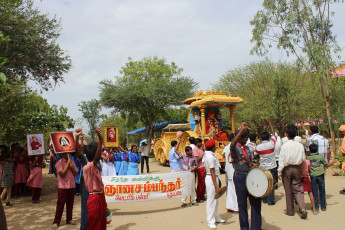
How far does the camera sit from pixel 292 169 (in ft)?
20.3

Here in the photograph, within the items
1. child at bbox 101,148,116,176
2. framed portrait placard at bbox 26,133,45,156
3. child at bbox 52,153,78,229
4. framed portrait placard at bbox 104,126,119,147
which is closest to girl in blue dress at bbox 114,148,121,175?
child at bbox 101,148,116,176

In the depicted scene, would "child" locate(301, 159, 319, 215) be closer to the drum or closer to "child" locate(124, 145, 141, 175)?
the drum

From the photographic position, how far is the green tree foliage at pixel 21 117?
9.26 m

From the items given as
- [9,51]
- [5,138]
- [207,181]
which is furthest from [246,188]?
[5,138]

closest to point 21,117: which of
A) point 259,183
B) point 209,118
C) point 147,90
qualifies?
point 209,118

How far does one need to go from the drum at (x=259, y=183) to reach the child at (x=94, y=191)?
2.37m

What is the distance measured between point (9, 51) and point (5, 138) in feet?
16.1

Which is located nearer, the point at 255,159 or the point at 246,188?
the point at 246,188

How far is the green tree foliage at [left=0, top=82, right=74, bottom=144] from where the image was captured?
30.4 feet

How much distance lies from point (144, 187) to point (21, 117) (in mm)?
5782

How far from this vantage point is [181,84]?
26.6 meters

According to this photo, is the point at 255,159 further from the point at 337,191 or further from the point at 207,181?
the point at 337,191

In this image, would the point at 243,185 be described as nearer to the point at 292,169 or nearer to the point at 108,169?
the point at 292,169

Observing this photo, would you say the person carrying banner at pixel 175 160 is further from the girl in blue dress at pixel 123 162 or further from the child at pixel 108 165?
the child at pixel 108 165
